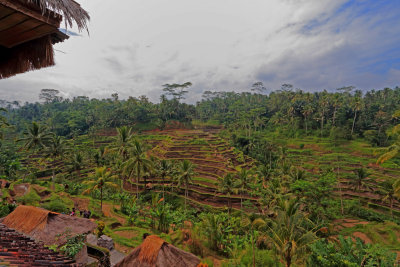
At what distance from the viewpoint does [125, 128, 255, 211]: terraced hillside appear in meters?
31.2

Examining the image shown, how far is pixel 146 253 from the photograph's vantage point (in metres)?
8.54

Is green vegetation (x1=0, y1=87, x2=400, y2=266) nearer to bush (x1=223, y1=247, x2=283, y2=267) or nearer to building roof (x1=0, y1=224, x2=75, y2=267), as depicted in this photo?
bush (x1=223, y1=247, x2=283, y2=267)

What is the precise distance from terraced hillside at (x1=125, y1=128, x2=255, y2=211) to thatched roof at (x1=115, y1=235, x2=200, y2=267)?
22.0 meters

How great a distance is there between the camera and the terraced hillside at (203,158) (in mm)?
31152

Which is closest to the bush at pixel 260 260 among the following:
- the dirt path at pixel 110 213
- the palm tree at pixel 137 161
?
the dirt path at pixel 110 213

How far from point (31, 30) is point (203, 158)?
131ft

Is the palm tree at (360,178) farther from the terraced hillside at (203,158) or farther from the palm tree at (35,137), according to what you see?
the palm tree at (35,137)

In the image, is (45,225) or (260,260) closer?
(45,225)

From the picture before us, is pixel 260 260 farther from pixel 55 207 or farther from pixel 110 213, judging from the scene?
pixel 110 213

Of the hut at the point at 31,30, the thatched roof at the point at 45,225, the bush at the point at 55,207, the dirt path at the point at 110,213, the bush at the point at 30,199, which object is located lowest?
the dirt path at the point at 110,213

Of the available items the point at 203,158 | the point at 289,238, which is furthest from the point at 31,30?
the point at 203,158

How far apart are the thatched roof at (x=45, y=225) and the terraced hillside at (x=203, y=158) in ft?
73.9

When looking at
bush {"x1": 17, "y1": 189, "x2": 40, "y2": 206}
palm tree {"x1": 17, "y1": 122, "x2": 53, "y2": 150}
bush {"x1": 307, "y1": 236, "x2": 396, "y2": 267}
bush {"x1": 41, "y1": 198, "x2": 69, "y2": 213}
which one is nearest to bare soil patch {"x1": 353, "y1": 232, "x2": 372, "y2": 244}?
bush {"x1": 307, "y1": 236, "x2": 396, "y2": 267}

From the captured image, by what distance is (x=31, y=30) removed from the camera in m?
2.13
